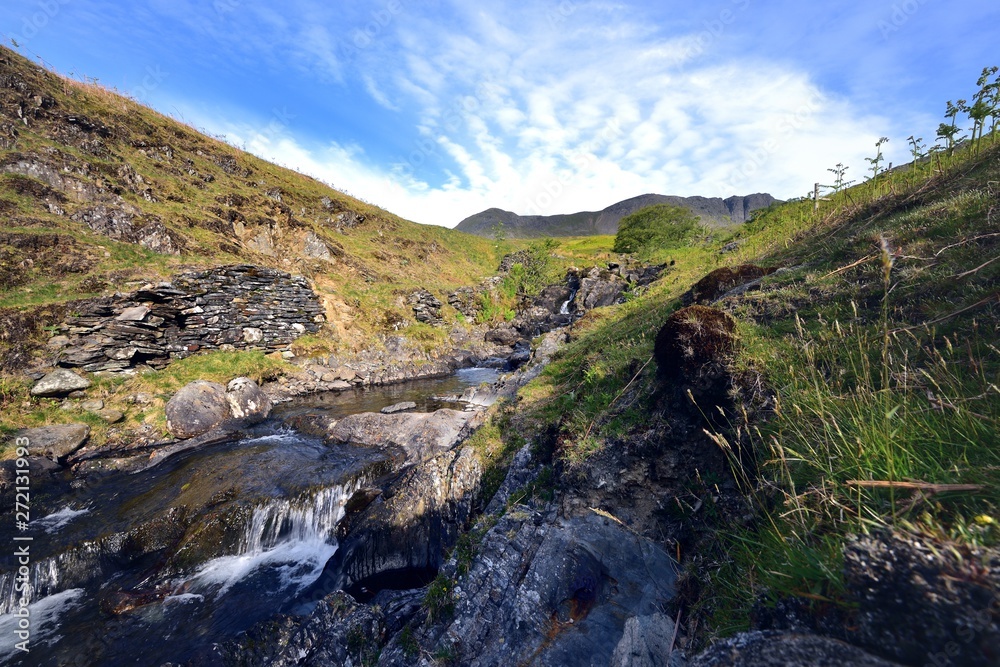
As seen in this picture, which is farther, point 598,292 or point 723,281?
point 598,292

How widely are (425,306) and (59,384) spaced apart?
2331 cm

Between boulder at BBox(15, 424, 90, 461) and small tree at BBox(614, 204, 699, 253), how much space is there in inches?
1764

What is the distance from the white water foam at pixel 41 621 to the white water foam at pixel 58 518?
242cm

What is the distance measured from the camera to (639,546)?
3.86 metres

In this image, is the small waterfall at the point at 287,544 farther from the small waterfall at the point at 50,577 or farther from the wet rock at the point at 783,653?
the wet rock at the point at 783,653

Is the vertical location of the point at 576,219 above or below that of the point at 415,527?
above

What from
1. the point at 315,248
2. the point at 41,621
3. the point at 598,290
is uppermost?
the point at 315,248

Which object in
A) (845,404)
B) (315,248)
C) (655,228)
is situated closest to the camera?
(845,404)

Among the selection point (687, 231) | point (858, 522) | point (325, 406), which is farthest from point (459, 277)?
point (858, 522)

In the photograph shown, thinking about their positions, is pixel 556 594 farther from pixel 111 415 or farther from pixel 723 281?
pixel 111 415

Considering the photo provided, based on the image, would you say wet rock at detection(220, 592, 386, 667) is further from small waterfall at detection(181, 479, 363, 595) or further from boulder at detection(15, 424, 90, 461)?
boulder at detection(15, 424, 90, 461)

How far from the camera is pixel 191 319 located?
1997 cm

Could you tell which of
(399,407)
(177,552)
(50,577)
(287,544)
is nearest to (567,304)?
(399,407)

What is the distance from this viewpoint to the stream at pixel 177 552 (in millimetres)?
6539
